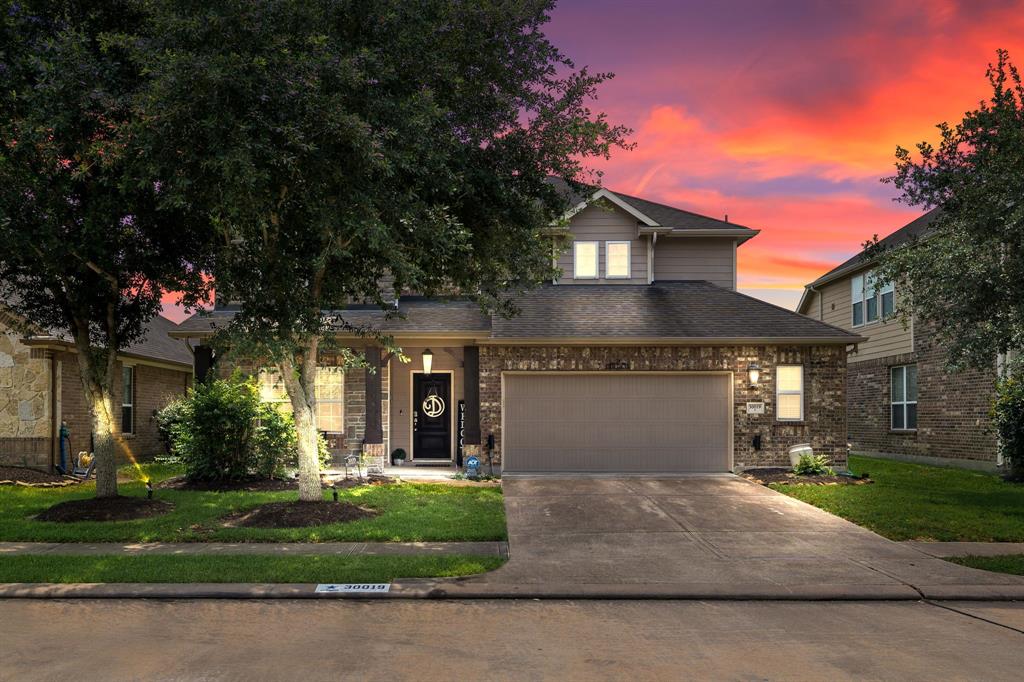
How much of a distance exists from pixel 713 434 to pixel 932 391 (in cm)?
824

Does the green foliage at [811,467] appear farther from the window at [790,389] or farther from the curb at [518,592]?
the curb at [518,592]

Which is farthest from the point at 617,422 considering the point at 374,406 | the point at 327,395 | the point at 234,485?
the point at 234,485

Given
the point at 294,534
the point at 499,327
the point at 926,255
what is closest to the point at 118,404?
the point at 499,327

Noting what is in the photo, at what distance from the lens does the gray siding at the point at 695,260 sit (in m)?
21.7

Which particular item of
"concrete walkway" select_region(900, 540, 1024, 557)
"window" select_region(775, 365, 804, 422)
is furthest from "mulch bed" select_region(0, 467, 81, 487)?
"concrete walkway" select_region(900, 540, 1024, 557)

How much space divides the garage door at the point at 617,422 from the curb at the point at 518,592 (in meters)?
9.84

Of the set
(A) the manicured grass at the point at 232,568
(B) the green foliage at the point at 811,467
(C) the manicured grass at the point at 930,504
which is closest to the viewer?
(A) the manicured grass at the point at 232,568

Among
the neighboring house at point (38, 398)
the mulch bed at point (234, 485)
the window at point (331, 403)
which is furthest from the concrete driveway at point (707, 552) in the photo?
the neighboring house at point (38, 398)

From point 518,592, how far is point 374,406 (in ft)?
34.6

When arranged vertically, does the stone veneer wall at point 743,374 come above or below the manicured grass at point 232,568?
above

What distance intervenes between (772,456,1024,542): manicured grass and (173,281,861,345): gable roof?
3705 millimetres

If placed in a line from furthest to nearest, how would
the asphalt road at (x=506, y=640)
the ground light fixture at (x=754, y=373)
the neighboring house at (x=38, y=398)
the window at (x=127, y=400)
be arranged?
the window at (x=127, y=400), the neighboring house at (x=38, y=398), the ground light fixture at (x=754, y=373), the asphalt road at (x=506, y=640)

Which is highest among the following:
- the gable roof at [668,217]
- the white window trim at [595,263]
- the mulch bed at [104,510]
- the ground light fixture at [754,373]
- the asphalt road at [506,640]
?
the gable roof at [668,217]

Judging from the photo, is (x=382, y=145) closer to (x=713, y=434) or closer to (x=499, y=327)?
(x=499, y=327)
